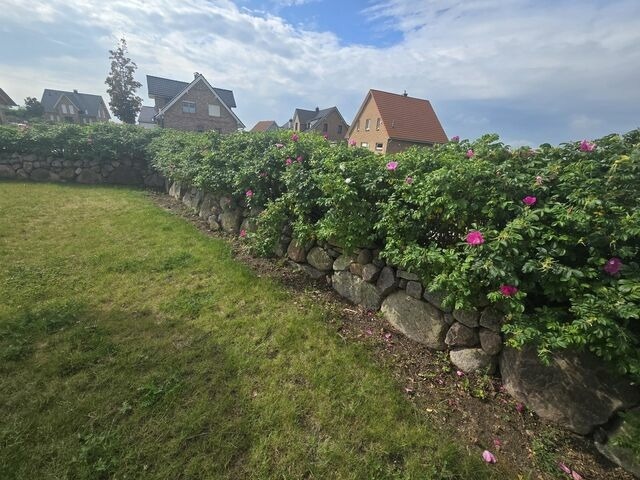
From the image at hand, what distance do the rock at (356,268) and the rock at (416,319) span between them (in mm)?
411

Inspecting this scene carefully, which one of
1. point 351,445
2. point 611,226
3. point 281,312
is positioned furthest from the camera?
point 281,312

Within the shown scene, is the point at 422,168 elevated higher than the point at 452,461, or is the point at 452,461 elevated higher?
the point at 422,168

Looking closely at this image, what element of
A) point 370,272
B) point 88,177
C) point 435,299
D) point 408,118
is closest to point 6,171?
point 88,177

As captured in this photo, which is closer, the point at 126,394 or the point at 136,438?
the point at 136,438

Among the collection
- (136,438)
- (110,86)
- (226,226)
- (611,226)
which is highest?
(110,86)

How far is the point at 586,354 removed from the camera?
6.25 feet

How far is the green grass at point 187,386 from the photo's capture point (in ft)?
5.67

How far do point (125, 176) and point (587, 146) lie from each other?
1116 cm

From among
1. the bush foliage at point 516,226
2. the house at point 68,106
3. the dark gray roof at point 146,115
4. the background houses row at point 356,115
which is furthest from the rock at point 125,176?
the house at point 68,106

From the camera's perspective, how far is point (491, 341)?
2.32m

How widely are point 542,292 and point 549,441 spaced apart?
98 centimetres

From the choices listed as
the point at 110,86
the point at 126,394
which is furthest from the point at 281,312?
the point at 110,86

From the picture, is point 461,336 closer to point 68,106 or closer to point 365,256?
point 365,256

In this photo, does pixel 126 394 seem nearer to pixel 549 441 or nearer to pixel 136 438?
pixel 136 438
